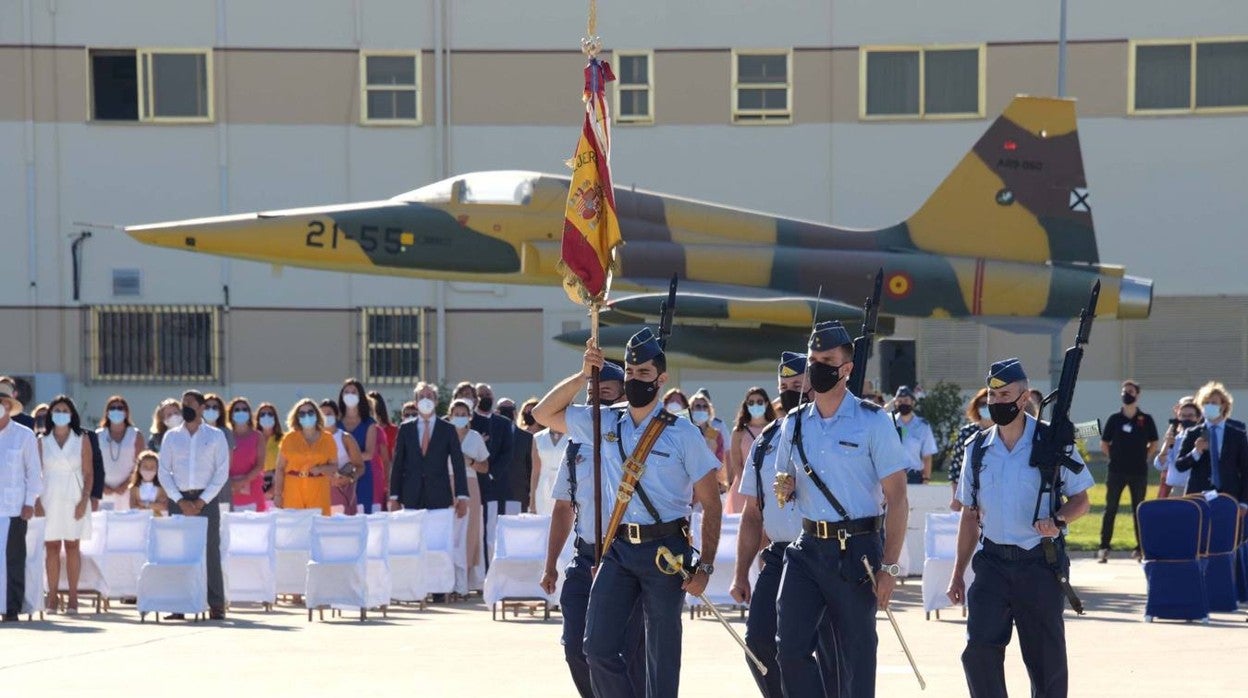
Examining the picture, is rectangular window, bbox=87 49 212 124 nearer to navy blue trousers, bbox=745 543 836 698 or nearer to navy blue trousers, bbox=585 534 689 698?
navy blue trousers, bbox=745 543 836 698

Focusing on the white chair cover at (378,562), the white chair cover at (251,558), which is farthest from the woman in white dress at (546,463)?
the white chair cover at (251,558)

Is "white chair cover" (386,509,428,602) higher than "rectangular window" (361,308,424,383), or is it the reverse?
"rectangular window" (361,308,424,383)

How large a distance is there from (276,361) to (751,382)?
29.2ft

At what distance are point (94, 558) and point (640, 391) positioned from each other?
8879 mm

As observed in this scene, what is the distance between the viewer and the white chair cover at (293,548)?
51.0 ft

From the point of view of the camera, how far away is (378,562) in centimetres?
1522

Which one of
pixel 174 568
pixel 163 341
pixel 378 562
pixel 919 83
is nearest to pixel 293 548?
pixel 378 562

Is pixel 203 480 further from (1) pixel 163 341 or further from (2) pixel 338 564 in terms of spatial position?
(1) pixel 163 341

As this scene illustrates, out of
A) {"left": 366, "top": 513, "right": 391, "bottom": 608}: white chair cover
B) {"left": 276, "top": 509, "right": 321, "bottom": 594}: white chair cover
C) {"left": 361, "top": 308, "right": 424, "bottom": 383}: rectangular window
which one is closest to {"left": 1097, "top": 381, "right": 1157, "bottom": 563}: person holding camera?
{"left": 366, "top": 513, "right": 391, "bottom": 608}: white chair cover

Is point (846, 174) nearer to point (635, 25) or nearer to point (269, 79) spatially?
point (635, 25)

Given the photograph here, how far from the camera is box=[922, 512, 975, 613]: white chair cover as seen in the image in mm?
14742

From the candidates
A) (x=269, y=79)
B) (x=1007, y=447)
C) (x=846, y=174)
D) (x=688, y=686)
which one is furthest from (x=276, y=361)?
(x=1007, y=447)

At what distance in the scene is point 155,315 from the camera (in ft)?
119

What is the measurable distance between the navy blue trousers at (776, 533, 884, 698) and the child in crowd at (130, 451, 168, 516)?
9384mm
